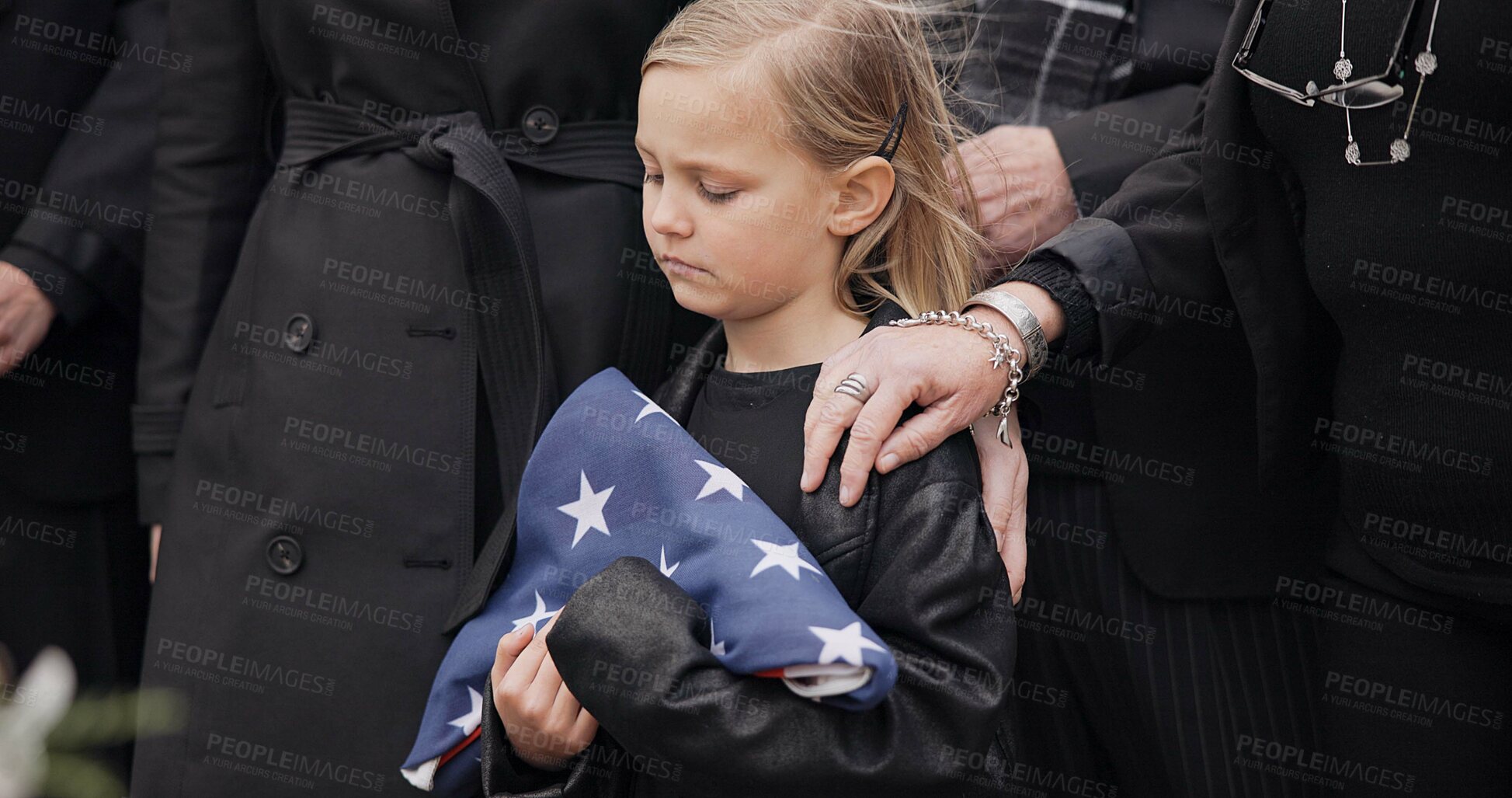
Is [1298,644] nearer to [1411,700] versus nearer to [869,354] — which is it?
[1411,700]

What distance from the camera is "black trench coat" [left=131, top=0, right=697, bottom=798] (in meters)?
1.95

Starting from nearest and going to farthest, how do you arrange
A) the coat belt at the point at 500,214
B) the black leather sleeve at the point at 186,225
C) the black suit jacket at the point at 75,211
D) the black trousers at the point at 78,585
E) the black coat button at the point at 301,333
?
the coat belt at the point at 500,214 < the black coat button at the point at 301,333 < the black leather sleeve at the point at 186,225 < the black suit jacket at the point at 75,211 < the black trousers at the point at 78,585

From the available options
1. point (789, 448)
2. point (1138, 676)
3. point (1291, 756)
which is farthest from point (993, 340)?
point (1291, 756)

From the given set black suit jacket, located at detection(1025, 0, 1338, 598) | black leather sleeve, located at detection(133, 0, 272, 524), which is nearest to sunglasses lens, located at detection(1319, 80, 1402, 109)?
black suit jacket, located at detection(1025, 0, 1338, 598)

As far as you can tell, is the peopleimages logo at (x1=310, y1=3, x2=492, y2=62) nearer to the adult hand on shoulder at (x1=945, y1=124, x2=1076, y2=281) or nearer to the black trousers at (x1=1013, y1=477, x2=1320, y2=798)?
the adult hand on shoulder at (x1=945, y1=124, x2=1076, y2=281)

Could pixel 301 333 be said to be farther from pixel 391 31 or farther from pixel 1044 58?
pixel 1044 58

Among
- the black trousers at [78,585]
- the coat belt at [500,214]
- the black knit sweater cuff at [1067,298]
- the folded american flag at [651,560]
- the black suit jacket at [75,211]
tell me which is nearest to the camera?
the folded american flag at [651,560]

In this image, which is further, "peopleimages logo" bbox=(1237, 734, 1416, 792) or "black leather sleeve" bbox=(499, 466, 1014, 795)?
"peopleimages logo" bbox=(1237, 734, 1416, 792)

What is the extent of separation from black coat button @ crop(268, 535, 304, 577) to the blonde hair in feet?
3.26

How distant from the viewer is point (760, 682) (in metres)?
1.40

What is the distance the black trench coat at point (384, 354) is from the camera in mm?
1954

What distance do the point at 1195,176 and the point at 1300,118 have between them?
0.24m

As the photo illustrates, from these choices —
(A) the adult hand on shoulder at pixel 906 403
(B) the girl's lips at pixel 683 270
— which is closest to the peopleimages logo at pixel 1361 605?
(A) the adult hand on shoulder at pixel 906 403

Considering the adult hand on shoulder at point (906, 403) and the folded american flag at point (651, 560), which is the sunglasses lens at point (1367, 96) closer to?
the adult hand on shoulder at point (906, 403)
